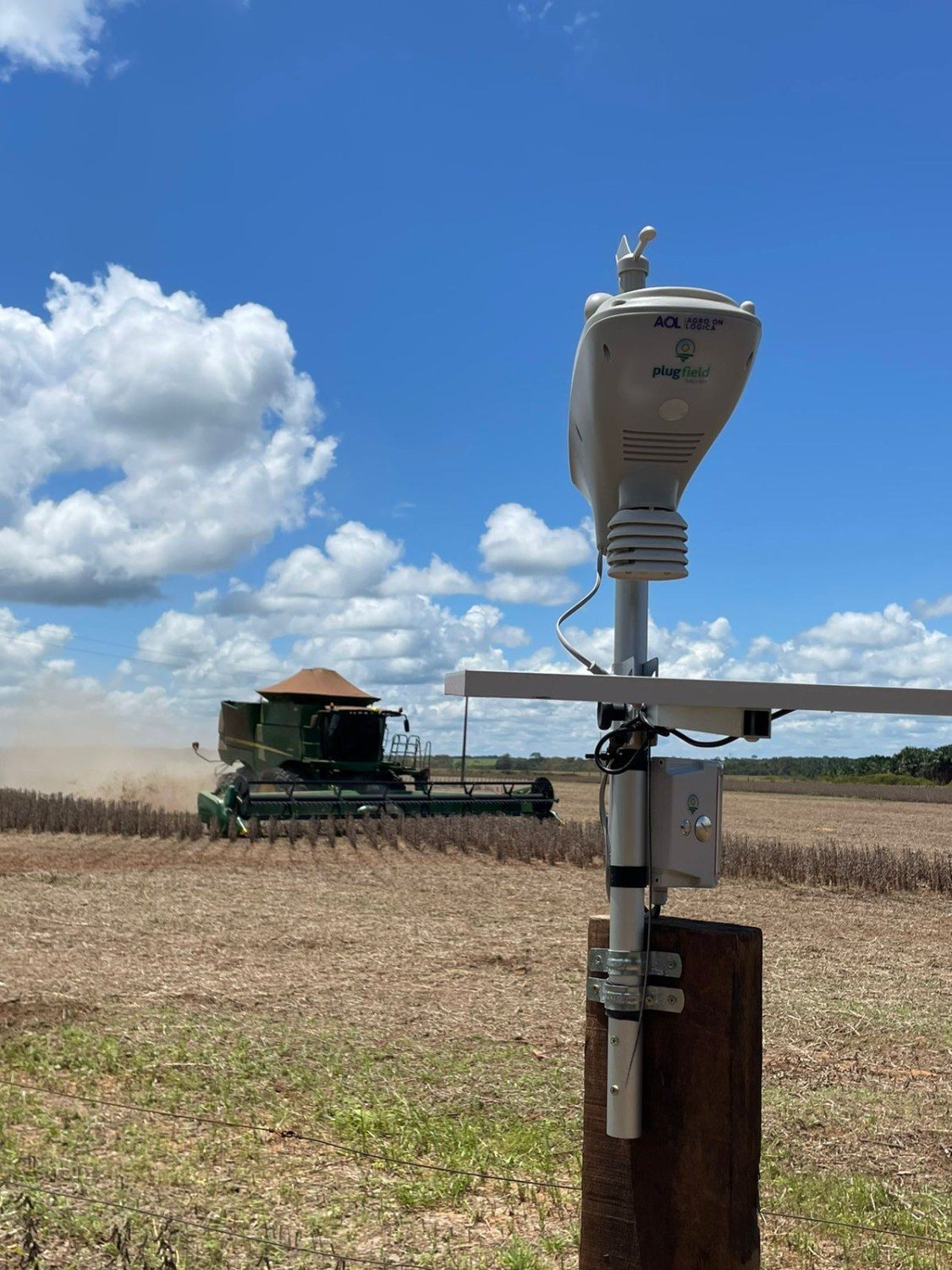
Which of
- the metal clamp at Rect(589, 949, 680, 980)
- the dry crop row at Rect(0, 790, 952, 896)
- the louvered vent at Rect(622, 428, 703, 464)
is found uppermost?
the louvered vent at Rect(622, 428, 703, 464)

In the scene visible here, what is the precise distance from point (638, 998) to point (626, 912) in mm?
180

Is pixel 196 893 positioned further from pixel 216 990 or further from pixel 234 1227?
pixel 234 1227

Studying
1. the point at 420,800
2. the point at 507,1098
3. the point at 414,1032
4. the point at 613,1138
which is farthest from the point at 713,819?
the point at 420,800

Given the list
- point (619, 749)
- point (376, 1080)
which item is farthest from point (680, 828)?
point (376, 1080)

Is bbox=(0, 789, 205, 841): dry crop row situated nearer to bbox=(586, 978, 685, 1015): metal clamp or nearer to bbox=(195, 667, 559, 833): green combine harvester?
bbox=(195, 667, 559, 833): green combine harvester

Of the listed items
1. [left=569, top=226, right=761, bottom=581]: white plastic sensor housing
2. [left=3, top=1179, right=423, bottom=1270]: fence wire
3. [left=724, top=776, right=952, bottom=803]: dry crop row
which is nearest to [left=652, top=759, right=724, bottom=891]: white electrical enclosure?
[left=569, top=226, right=761, bottom=581]: white plastic sensor housing

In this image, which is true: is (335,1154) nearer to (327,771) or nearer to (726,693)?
(726,693)

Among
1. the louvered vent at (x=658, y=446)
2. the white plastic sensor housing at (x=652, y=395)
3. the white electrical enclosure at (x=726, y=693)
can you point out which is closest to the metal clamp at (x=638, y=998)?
the white electrical enclosure at (x=726, y=693)

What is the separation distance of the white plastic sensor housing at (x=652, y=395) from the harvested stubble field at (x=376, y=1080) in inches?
84.8

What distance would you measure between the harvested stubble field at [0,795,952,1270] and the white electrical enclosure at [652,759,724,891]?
151cm

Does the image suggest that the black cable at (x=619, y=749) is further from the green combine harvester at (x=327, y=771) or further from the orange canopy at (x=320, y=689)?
the orange canopy at (x=320, y=689)

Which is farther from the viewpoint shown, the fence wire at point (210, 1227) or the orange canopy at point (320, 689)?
the orange canopy at point (320, 689)

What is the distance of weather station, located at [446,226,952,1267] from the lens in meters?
2.29

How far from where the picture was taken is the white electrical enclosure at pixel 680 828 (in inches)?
96.1
